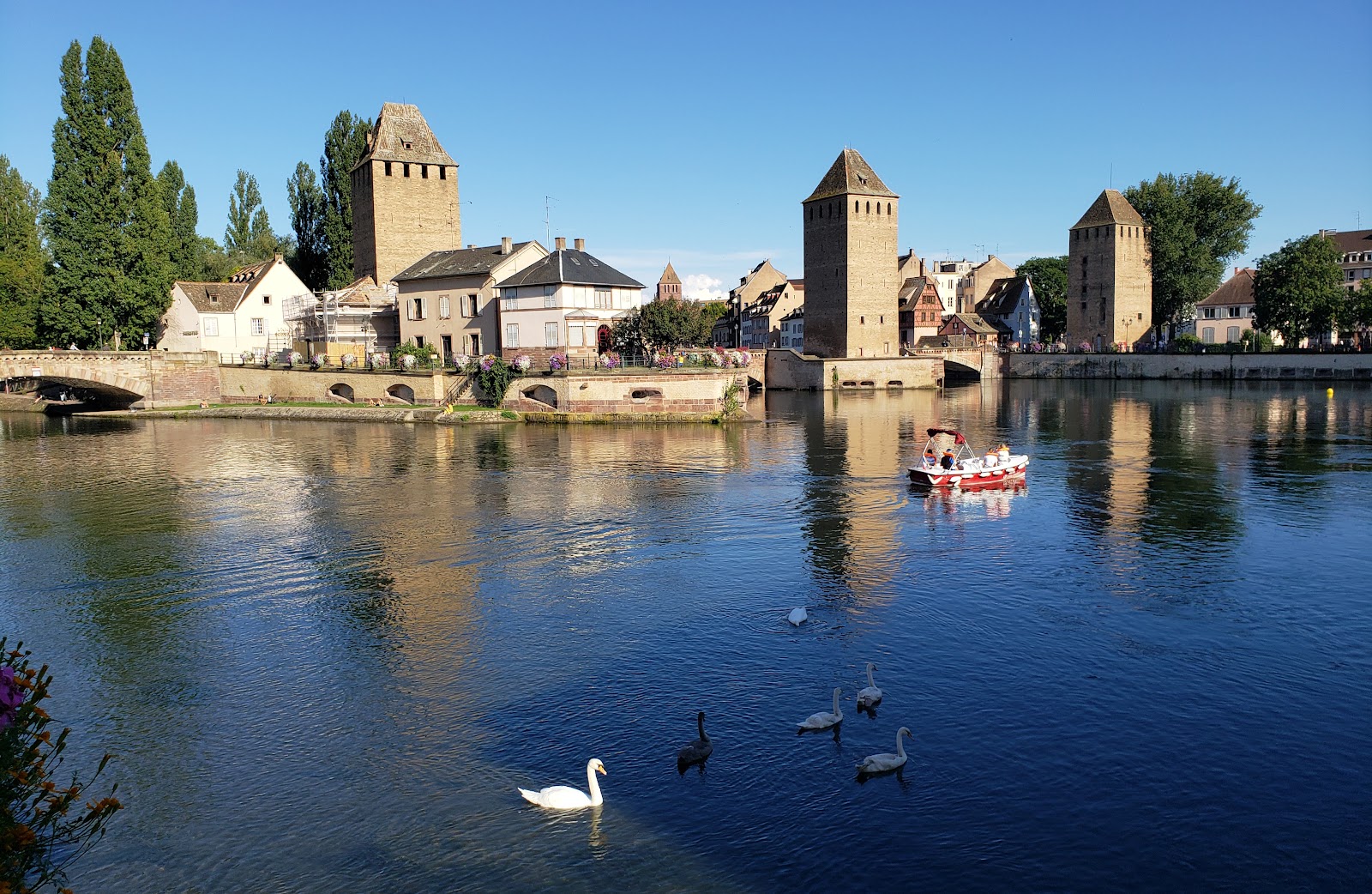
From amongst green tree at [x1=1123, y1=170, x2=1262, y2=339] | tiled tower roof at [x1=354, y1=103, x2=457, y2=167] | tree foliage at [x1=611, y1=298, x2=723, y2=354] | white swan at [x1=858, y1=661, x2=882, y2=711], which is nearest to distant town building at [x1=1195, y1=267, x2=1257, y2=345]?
green tree at [x1=1123, y1=170, x2=1262, y2=339]

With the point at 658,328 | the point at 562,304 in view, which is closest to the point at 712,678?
the point at 562,304

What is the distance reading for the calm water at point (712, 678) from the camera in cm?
1140

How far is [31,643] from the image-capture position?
18188 millimetres

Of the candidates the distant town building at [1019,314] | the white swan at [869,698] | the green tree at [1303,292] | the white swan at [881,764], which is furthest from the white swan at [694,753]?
the distant town building at [1019,314]

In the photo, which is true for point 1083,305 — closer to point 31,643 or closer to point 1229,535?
point 1229,535

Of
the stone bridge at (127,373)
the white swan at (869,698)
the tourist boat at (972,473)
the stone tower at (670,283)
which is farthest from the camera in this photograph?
the stone tower at (670,283)

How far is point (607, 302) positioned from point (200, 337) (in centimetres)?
3240

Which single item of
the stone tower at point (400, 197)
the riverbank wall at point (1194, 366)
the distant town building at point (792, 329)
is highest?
the stone tower at point (400, 197)

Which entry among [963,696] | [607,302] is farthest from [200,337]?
[963,696]

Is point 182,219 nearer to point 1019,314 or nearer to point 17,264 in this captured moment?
point 17,264

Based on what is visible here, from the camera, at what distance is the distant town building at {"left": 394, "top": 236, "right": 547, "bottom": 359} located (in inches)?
2458

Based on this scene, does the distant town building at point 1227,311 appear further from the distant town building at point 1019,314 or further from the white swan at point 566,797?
the white swan at point 566,797

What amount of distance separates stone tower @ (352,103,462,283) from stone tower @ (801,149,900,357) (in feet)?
105

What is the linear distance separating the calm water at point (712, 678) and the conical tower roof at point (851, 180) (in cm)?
5637
